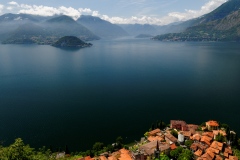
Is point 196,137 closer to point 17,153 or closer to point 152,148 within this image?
point 152,148

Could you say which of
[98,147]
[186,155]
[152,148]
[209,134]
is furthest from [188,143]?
[98,147]

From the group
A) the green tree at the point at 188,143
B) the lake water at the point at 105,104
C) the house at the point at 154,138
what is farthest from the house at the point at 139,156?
the lake water at the point at 105,104

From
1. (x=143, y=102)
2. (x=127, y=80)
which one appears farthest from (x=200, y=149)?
(x=127, y=80)

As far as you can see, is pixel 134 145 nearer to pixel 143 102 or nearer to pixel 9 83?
pixel 143 102

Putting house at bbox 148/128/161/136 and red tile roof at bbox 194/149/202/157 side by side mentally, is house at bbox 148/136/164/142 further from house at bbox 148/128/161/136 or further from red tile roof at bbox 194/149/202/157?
red tile roof at bbox 194/149/202/157

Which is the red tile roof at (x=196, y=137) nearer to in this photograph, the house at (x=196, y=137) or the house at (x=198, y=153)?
the house at (x=196, y=137)

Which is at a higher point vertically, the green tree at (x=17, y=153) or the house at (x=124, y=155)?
the green tree at (x=17, y=153)

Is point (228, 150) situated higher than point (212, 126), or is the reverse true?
point (212, 126)

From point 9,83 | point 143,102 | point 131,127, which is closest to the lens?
point 131,127
